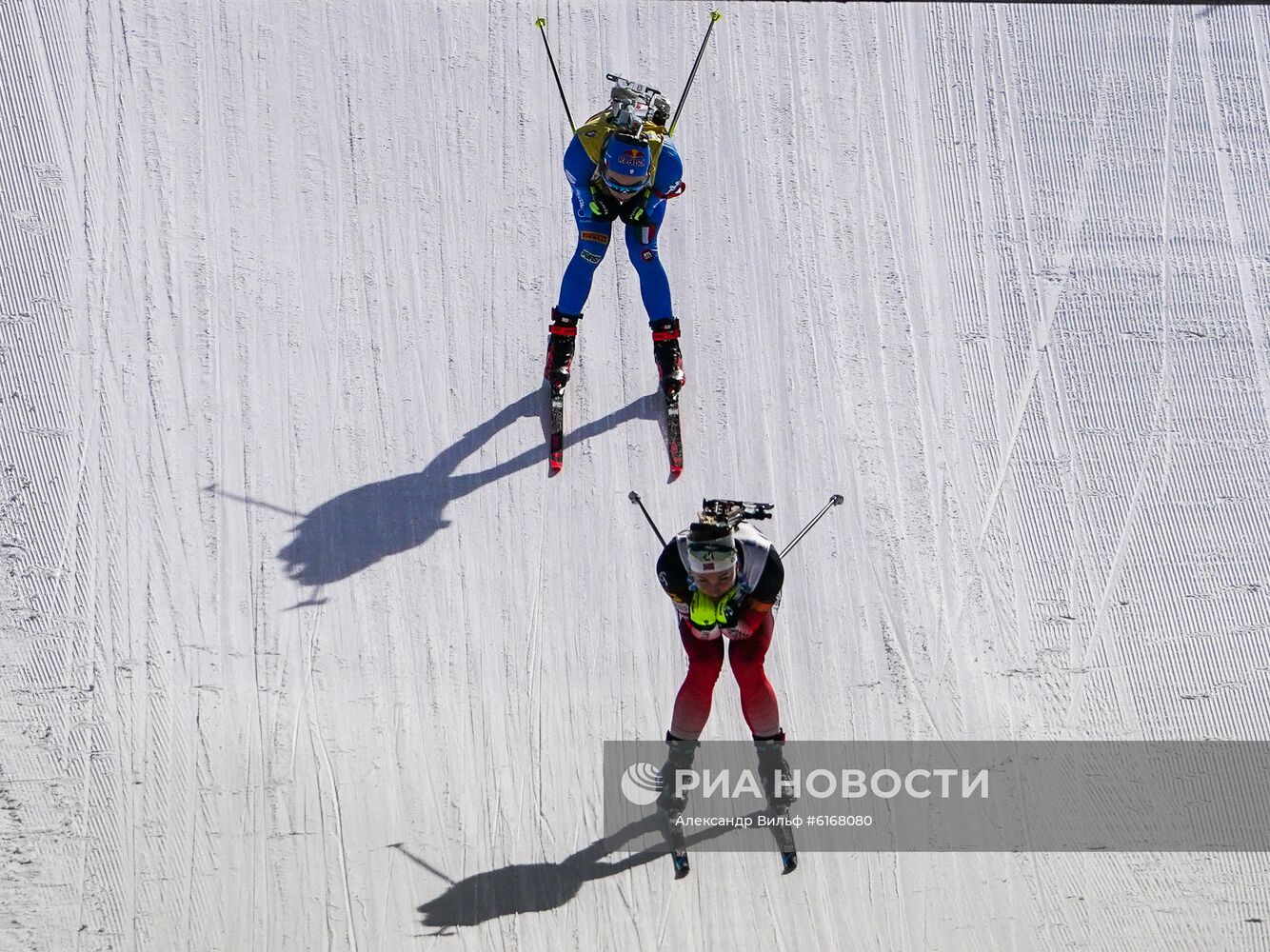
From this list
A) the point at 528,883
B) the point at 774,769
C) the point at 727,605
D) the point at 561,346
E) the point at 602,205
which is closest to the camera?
the point at 727,605

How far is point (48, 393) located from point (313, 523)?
1.76 metres

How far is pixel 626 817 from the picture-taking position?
7.77 meters

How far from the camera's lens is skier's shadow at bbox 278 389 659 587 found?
28.0ft

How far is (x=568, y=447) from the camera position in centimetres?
921

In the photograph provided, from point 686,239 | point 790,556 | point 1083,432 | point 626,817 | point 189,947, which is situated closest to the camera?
point 189,947

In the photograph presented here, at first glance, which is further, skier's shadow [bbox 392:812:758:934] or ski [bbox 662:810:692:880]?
ski [bbox 662:810:692:880]

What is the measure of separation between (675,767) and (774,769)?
49cm

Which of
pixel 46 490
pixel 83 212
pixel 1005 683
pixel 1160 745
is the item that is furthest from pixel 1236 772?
pixel 83 212

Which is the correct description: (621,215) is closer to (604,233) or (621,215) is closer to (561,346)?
(604,233)

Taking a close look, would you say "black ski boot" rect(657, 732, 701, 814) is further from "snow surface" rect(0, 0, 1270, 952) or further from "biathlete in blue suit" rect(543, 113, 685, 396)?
"biathlete in blue suit" rect(543, 113, 685, 396)

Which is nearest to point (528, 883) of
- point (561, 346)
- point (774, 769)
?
point (774, 769)

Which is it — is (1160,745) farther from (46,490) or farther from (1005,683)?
(46,490)

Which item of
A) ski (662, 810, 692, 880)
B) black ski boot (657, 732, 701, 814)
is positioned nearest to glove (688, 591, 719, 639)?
black ski boot (657, 732, 701, 814)

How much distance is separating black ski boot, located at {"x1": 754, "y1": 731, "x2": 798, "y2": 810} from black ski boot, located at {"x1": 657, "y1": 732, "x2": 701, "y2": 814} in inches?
13.1
